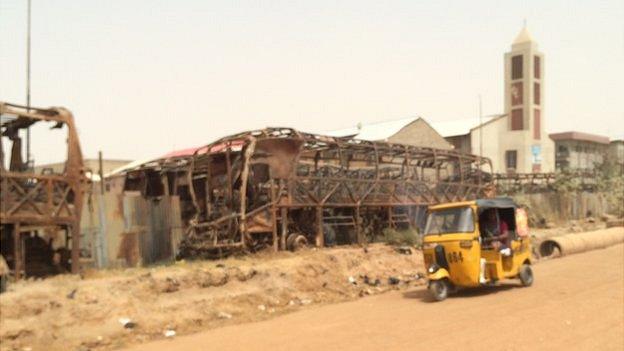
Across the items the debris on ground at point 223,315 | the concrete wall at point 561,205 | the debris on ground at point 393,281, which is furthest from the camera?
the concrete wall at point 561,205

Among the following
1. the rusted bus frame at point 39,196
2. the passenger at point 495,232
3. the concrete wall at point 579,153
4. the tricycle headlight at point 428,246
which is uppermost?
the concrete wall at point 579,153

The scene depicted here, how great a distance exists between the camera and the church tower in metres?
51.6

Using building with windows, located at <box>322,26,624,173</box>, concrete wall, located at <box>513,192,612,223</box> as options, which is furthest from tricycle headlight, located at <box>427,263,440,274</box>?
building with windows, located at <box>322,26,624,173</box>

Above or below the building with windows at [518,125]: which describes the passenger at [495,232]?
below

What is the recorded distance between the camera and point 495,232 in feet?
46.4

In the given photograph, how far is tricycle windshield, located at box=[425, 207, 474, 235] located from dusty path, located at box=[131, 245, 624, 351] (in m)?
1.62

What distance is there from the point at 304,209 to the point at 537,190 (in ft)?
85.1

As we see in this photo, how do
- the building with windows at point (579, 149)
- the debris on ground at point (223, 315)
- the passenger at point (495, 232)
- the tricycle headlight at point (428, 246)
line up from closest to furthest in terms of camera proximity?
the debris on ground at point (223, 315)
the tricycle headlight at point (428, 246)
the passenger at point (495, 232)
the building with windows at point (579, 149)

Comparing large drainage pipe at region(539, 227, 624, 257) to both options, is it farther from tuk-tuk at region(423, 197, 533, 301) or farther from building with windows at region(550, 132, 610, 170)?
building with windows at region(550, 132, 610, 170)

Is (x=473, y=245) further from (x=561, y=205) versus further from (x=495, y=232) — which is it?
(x=561, y=205)

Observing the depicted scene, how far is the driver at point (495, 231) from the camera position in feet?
45.4

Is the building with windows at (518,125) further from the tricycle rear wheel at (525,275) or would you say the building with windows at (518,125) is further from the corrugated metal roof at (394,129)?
the tricycle rear wheel at (525,275)

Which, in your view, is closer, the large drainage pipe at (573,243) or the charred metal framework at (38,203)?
the charred metal framework at (38,203)

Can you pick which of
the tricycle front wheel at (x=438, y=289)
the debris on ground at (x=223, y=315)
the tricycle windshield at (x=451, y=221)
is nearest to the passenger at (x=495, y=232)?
the tricycle windshield at (x=451, y=221)
